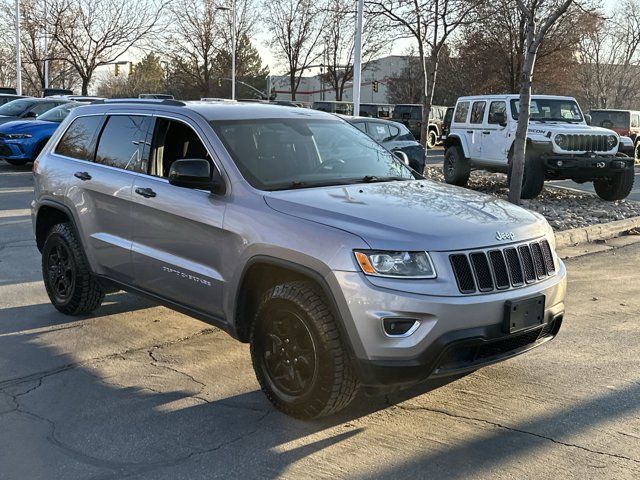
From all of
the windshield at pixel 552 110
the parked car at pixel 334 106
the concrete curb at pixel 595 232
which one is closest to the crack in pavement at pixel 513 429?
the concrete curb at pixel 595 232

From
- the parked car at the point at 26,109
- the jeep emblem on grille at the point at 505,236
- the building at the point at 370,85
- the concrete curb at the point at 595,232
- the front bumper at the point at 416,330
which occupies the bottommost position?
the concrete curb at the point at 595,232

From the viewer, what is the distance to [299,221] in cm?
378

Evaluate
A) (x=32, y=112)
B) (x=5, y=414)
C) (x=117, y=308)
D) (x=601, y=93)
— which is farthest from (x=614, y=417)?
(x=601, y=93)

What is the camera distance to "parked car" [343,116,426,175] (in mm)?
13781

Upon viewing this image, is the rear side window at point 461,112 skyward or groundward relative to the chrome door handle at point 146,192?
skyward

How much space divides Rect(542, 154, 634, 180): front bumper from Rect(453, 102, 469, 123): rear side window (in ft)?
10.7

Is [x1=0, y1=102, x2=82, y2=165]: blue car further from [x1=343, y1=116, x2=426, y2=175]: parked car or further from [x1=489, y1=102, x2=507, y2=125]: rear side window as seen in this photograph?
[x1=489, y1=102, x2=507, y2=125]: rear side window

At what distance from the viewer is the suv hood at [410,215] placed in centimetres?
354

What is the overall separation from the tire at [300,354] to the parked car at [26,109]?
14870 millimetres

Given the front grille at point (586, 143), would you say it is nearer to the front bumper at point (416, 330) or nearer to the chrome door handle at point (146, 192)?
the chrome door handle at point (146, 192)

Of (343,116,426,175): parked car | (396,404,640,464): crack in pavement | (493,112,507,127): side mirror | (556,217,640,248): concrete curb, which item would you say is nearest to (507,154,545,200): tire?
(493,112,507,127): side mirror

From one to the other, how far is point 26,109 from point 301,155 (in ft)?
48.5

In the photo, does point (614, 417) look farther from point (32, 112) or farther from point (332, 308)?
point (32, 112)

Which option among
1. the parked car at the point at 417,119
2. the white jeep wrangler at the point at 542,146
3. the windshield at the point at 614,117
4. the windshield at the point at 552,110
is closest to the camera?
the white jeep wrangler at the point at 542,146
